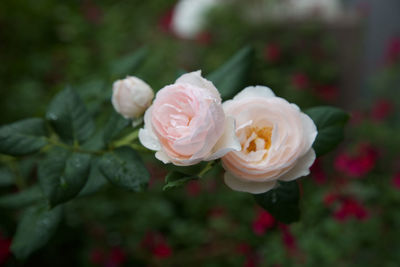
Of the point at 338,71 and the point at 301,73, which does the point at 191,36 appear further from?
the point at 338,71

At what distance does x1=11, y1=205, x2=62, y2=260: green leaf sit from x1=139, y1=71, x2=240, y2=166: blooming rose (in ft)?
1.02

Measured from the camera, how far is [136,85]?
0.62 m

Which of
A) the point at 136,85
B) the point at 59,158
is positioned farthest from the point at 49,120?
the point at 136,85

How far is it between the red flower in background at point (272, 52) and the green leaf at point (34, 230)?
5.45 ft

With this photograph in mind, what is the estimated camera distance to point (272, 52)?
2121 mm

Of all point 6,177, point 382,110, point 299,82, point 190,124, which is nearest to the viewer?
point 190,124

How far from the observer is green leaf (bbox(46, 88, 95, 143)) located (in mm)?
719

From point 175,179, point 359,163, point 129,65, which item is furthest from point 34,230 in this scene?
point 359,163

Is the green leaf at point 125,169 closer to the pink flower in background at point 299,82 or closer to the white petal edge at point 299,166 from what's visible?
the white petal edge at point 299,166

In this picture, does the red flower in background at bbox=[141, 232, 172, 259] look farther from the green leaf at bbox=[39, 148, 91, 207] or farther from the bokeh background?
the green leaf at bbox=[39, 148, 91, 207]

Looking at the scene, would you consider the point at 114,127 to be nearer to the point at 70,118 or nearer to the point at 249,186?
the point at 70,118

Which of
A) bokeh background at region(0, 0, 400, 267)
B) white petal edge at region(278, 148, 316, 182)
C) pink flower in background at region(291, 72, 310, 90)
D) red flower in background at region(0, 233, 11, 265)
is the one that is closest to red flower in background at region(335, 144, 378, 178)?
bokeh background at region(0, 0, 400, 267)

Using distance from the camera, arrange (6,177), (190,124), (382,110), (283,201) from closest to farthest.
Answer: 1. (190,124)
2. (283,201)
3. (6,177)
4. (382,110)

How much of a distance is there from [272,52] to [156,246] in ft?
4.45
